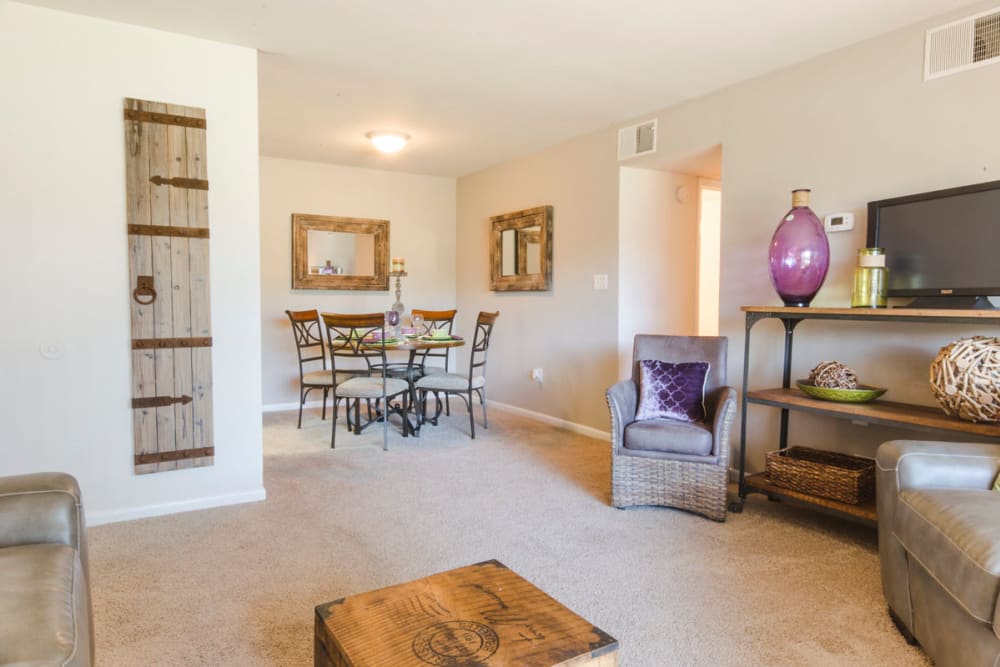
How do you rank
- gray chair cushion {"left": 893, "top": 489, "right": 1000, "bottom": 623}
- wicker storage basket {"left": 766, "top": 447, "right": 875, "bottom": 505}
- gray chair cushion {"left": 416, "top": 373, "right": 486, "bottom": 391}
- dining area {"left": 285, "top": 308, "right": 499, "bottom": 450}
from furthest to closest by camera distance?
gray chair cushion {"left": 416, "top": 373, "right": 486, "bottom": 391} → dining area {"left": 285, "top": 308, "right": 499, "bottom": 450} → wicker storage basket {"left": 766, "top": 447, "right": 875, "bottom": 505} → gray chair cushion {"left": 893, "top": 489, "right": 1000, "bottom": 623}

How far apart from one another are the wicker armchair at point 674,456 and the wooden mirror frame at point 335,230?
3510 millimetres

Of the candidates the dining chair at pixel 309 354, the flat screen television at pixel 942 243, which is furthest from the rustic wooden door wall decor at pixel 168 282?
the flat screen television at pixel 942 243

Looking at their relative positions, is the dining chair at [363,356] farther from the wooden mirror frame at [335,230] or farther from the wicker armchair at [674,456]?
the wicker armchair at [674,456]

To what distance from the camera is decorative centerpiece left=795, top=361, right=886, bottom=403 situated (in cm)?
267

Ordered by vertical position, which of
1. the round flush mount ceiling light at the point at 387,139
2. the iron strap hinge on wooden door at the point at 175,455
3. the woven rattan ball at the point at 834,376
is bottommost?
the iron strap hinge on wooden door at the point at 175,455

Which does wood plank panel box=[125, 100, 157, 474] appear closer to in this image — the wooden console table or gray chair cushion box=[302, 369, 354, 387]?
gray chair cushion box=[302, 369, 354, 387]

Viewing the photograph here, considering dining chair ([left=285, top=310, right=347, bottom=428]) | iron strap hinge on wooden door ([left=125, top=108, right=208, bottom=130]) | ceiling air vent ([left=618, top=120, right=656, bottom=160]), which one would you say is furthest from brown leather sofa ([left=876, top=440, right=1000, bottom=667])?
dining chair ([left=285, top=310, right=347, bottom=428])

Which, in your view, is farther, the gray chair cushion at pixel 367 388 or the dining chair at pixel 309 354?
the dining chair at pixel 309 354

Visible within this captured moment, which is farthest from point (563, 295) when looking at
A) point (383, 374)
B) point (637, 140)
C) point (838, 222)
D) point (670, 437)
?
point (838, 222)

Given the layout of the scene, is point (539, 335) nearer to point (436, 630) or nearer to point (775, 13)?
point (775, 13)

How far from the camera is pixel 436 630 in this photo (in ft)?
3.99

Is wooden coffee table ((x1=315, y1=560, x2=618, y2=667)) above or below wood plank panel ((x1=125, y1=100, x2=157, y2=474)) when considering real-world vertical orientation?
below

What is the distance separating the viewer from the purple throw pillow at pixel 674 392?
316 cm

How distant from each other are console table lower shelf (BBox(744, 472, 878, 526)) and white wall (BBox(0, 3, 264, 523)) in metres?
2.74
